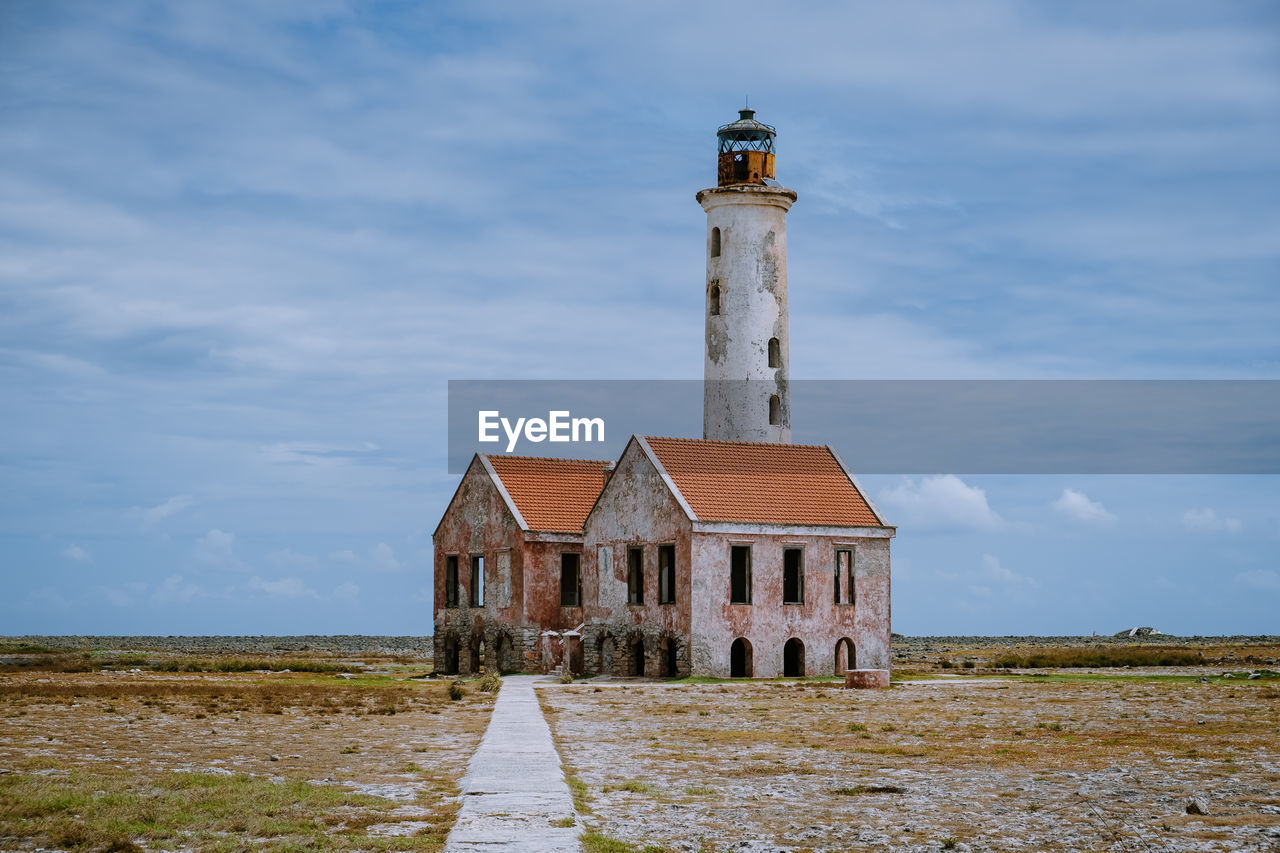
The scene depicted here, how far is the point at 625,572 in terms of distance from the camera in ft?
→ 126

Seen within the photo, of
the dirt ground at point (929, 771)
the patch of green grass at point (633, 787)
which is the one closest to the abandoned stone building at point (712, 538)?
the dirt ground at point (929, 771)

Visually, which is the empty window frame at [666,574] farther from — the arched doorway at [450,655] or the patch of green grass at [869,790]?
the patch of green grass at [869,790]

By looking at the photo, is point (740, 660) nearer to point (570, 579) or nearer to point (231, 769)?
point (570, 579)

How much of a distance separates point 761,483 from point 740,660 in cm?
475

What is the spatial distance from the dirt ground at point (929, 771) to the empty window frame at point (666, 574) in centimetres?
926

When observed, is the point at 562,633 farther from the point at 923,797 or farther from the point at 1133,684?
the point at 923,797

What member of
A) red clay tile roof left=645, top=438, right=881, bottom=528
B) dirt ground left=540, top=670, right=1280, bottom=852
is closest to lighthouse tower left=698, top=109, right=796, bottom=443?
red clay tile roof left=645, top=438, right=881, bottom=528

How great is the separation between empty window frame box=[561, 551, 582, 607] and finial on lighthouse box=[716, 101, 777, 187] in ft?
41.2

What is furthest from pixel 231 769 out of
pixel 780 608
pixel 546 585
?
pixel 546 585

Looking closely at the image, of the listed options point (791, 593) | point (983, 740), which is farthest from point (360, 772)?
point (791, 593)

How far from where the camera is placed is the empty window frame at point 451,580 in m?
44.9

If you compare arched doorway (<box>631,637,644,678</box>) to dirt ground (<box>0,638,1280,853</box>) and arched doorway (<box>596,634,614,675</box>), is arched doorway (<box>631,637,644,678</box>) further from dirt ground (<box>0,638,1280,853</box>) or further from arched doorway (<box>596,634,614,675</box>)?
dirt ground (<box>0,638,1280,853</box>)

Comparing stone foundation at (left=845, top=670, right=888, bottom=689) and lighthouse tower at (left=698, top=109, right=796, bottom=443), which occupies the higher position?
lighthouse tower at (left=698, top=109, right=796, bottom=443)

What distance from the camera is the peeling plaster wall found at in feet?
144
